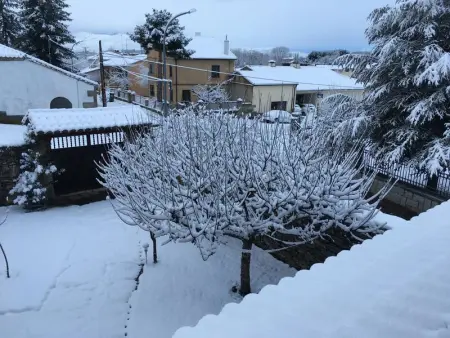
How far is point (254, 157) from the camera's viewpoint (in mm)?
6691

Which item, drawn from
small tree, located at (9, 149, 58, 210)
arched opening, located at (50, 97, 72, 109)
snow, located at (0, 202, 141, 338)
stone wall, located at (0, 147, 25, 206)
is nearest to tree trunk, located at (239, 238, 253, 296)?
snow, located at (0, 202, 141, 338)

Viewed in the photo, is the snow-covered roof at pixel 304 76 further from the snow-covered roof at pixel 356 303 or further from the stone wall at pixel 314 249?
the snow-covered roof at pixel 356 303

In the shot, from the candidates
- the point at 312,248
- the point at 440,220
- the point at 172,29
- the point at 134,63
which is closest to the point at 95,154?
the point at 312,248

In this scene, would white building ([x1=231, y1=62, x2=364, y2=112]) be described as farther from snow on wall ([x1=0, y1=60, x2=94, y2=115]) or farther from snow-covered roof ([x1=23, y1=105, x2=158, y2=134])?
snow-covered roof ([x1=23, y1=105, x2=158, y2=134])

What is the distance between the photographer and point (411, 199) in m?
10.6

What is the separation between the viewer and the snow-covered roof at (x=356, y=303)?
236 centimetres

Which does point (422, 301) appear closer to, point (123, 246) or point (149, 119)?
point (123, 246)

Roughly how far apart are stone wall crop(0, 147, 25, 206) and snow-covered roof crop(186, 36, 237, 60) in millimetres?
19335

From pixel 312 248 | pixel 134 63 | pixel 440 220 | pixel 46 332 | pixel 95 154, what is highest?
pixel 134 63

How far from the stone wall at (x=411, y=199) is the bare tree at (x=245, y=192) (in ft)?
15.4

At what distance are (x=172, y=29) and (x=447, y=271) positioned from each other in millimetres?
22469

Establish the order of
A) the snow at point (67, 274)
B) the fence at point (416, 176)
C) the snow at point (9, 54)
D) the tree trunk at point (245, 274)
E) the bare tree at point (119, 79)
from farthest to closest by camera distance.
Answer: the bare tree at point (119, 79) → the snow at point (9, 54) → the fence at point (416, 176) → the tree trunk at point (245, 274) → the snow at point (67, 274)

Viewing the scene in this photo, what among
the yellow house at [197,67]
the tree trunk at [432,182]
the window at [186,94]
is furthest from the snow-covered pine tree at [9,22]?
the tree trunk at [432,182]

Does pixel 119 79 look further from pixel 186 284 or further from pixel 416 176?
pixel 186 284
